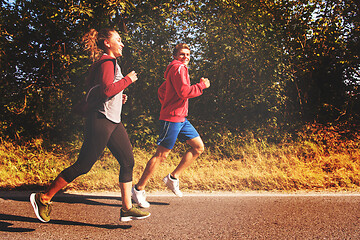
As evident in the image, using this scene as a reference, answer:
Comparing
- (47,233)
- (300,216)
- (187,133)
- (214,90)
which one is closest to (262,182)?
(300,216)

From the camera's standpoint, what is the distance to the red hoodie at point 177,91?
3760 millimetres

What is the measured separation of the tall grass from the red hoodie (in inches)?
59.2

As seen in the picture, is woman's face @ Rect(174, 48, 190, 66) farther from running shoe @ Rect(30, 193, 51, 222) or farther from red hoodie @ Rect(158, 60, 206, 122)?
running shoe @ Rect(30, 193, 51, 222)

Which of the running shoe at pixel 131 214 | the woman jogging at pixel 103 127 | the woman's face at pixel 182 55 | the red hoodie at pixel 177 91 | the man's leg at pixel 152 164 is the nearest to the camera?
the woman jogging at pixel 103 127

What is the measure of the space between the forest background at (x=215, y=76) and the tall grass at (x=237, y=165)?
0.04m

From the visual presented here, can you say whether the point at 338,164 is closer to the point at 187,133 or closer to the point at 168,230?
Answer: the point at 187,133

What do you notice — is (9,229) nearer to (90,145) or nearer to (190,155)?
(90,145)

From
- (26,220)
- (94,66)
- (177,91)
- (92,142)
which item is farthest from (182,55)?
(26,220)

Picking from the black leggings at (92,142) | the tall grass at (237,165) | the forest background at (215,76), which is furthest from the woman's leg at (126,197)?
the forest background at (215,76)

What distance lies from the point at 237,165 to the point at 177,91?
8.93 feet

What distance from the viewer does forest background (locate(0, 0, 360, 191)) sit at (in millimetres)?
6355

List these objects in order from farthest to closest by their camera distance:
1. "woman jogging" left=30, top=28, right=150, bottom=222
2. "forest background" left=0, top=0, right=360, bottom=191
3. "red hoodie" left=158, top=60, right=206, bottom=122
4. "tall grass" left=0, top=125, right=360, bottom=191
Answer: "forest background" left=0, top=0, right=360, bottom=191
"tall grass" left=0, top=125, right=360, bottom=191
"red hoodie" left=158, top=60, right=206, bottom=122
"woman jogging" left=30, top=28, right=150, bottom=222

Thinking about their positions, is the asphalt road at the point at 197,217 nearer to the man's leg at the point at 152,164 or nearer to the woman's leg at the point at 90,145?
the man's leg at the point at 152,164

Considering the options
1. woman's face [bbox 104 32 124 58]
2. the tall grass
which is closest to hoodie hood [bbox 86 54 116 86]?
woman's face [bbox 104 32 124 58]
